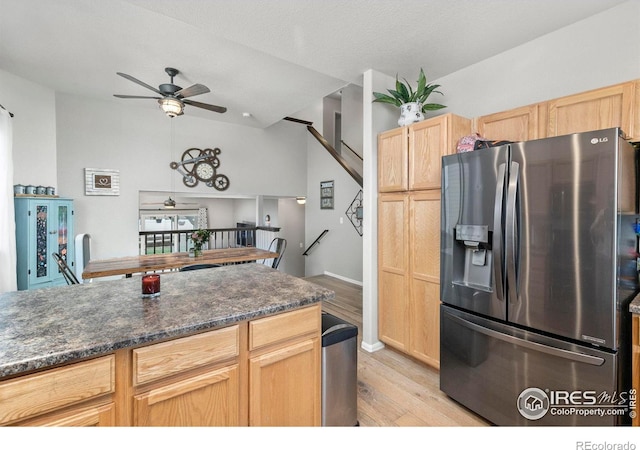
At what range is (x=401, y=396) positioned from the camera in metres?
2.07

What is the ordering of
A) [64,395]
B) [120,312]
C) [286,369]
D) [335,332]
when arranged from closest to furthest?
[64,395]
[120,312]
[286,369]
[335,332]

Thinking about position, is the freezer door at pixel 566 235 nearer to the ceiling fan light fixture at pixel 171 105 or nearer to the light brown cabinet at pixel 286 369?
the light brown cabinet at pixel 286 369

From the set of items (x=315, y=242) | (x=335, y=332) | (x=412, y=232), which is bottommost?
(x=335, y=332)

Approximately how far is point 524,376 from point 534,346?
0.19 meters

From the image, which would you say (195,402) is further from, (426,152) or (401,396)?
(426,152)

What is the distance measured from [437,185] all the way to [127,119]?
471 cm

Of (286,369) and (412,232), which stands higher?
(412,232)

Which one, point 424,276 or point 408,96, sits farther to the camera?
point 408,96

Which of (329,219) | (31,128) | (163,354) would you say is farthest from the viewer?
(329,219)

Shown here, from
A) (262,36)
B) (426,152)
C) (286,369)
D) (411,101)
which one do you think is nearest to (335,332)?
(286,369)

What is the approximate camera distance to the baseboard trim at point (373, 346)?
2721mm

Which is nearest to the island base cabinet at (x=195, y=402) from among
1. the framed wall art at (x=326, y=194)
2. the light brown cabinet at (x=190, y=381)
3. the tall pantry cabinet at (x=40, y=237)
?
the light brown cabinet at (x=190, y=381)
